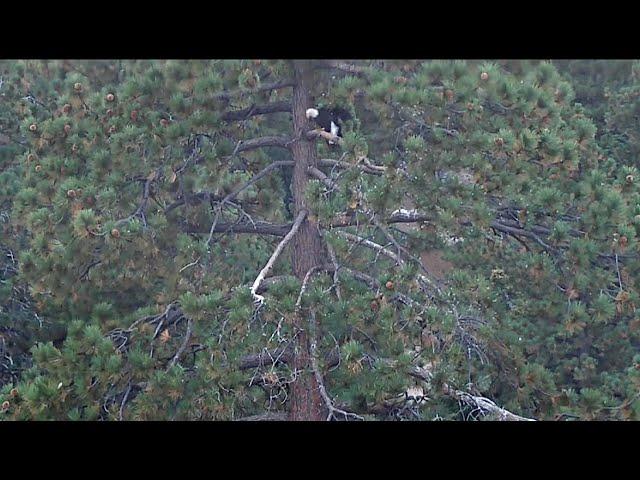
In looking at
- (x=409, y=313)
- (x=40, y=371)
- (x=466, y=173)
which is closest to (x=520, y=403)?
(x=409, y=313)

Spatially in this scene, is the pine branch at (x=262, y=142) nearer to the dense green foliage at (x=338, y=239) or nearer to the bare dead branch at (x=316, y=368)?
the dense green foliage at (x=338, y=239)

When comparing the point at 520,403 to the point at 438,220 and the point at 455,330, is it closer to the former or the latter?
the point at 455,330

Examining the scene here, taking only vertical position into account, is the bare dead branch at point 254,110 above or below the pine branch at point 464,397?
above

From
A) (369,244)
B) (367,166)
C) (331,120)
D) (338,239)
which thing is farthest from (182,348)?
(331,120)

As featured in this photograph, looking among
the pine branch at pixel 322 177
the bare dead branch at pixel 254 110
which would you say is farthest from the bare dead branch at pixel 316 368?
the bare dead branch at pixel 254 110

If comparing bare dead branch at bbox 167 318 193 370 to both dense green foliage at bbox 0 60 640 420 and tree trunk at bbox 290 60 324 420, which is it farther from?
tree trunk at bbox 290 60 324 420

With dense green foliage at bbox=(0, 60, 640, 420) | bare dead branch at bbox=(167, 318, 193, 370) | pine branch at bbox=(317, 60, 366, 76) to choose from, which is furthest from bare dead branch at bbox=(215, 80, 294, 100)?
bare dead branch at bbox=(167, 318, 193, 370)
